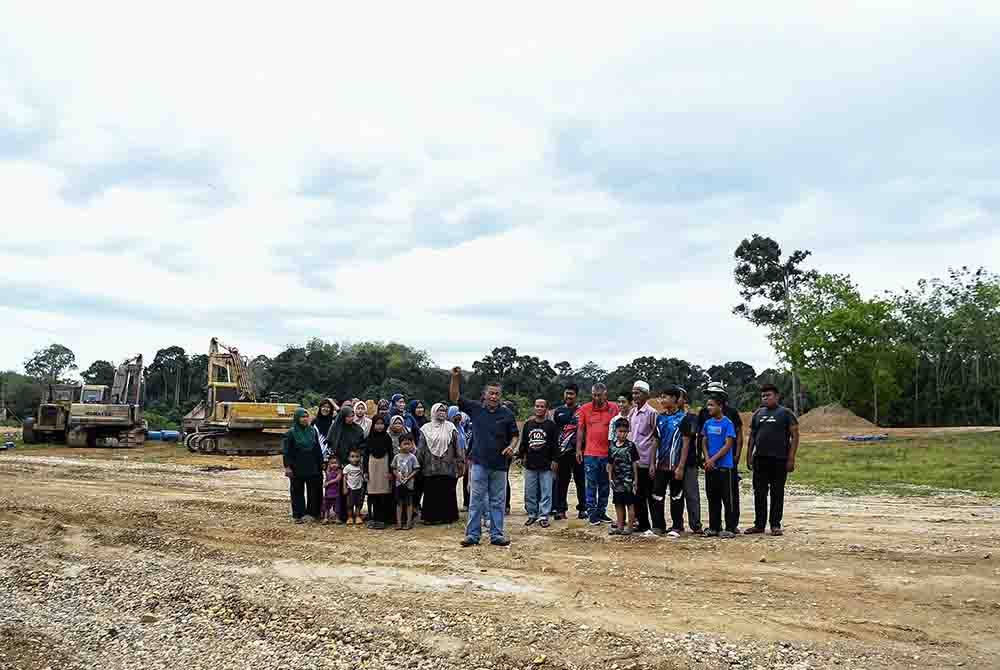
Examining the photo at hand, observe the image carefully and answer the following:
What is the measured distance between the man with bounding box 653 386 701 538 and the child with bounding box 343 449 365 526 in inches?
142

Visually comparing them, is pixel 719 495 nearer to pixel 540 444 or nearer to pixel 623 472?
pixel 623 472

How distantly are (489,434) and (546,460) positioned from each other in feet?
4.23

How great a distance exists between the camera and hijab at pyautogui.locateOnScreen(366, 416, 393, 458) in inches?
427

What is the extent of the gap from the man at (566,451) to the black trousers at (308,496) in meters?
3.00

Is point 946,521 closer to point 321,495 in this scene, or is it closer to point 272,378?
point 321,495

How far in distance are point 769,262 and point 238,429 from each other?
35274 millimetres

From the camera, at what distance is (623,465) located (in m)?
9.82

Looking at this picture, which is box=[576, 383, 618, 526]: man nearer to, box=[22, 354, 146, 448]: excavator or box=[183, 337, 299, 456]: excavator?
box=[183, 337, 299, 456]: excavator

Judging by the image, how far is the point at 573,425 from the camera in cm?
1112

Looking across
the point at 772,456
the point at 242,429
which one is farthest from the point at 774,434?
the point at 242,429

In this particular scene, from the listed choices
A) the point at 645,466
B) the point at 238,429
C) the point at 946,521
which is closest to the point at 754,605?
the point at 645,466

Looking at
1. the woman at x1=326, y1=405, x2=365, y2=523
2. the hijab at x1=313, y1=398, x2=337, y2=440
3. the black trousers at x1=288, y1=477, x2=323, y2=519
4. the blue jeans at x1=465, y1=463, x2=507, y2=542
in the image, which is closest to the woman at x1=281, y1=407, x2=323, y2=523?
the black trousers at x1=288, y1=477, x2=323, y2=519

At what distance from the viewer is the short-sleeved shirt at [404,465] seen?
35.0 feet

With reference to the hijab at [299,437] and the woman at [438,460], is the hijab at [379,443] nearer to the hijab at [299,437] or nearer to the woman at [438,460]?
the woman at [438,460]
